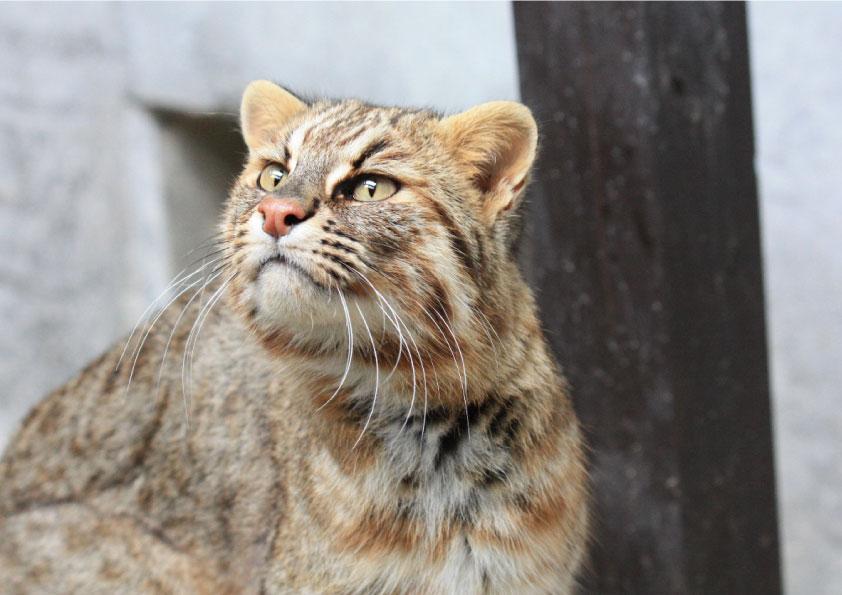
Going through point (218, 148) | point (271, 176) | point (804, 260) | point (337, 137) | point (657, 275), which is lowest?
point (804, 260)

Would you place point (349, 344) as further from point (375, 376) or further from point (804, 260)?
point (804, 260)

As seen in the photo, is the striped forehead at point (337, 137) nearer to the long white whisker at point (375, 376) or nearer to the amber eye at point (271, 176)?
the amber eye at point (271, 176)

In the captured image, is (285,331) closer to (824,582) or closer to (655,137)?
(655,137)

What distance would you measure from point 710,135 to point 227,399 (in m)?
2.13

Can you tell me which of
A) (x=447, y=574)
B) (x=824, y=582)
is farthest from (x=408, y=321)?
(x=824, y=582)

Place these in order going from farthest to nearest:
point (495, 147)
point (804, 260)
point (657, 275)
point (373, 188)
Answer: point (804, 260) → point (657, 275) → point (495, 147) → point (373, 188)

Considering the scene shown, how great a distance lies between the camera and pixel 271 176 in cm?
337

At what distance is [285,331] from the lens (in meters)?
3.25

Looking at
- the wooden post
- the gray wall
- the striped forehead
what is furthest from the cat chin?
the gray wall

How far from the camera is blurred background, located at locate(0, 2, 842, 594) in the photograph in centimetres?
563

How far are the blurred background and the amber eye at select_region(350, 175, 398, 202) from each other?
3188mm

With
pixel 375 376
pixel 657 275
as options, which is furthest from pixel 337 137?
pixel 657 275

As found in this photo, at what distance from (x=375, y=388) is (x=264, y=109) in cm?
111

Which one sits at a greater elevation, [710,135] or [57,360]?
[710,135]
